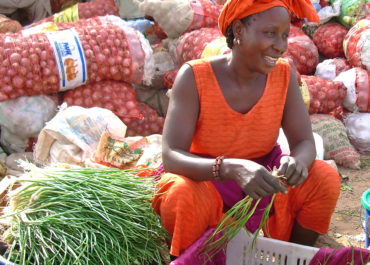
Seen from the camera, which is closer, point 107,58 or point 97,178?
Answer: point 97,178

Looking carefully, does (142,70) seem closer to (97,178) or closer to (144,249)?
(97,178)

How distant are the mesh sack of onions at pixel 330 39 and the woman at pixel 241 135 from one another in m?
2.30

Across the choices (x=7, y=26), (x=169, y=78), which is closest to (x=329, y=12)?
(x=169, y=78)

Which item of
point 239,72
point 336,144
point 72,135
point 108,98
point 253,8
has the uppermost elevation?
point 253,8

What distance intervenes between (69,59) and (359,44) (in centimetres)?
214

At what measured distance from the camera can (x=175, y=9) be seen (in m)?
4.29

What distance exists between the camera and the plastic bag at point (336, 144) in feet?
12.5

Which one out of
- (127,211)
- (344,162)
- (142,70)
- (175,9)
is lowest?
(344,162)

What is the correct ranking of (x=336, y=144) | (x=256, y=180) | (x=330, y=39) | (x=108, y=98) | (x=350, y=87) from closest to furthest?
(x=256, y=180)
(x=108, y=98)
(x=336, y=144)
(x=350, y=87)
(x=330, y=39)

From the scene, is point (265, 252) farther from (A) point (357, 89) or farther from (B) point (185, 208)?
(A) point (357, 89)

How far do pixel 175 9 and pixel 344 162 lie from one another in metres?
1.75

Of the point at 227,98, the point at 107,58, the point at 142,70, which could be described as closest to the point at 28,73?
the point at 107,58

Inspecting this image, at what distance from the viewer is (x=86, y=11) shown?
4.94 m

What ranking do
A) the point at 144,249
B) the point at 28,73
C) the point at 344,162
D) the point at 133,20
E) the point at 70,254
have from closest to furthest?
the point at 70,254
the point at 144,249
the point at 28,73
the point at 344,162
the point at 133,20
